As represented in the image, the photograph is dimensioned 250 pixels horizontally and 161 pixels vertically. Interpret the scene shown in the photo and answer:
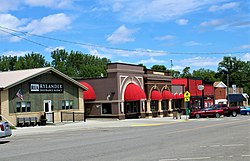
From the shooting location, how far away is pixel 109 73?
48031 mm

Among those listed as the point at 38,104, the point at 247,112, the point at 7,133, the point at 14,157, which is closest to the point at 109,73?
the point at 38,104

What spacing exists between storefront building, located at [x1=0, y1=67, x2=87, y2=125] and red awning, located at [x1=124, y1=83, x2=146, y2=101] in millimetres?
6020

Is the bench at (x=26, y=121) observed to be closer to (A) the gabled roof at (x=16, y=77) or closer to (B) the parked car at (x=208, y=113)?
(A) the gabled roof at (x=16, y=77)

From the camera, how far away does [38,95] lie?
38.9m

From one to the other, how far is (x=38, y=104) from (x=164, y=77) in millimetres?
24382

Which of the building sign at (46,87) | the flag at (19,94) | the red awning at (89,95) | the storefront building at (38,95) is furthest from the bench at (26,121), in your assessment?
the red awning at (89,95)

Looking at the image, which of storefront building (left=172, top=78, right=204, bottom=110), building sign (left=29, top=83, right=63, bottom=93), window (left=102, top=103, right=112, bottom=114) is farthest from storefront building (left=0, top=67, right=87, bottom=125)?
storefront building (left=172, top=78, right=204, bottom=110)

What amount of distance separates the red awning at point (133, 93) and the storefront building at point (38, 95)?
602 centimetres

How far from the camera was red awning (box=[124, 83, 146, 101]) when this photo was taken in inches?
1890

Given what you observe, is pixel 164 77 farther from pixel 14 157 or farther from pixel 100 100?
pixel 14 157

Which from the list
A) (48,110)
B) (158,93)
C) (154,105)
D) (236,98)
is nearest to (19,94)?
(48,110)

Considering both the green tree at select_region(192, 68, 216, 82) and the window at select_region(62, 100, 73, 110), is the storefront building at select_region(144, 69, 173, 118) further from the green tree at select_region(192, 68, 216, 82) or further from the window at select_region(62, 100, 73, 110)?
the green tree at select_region(192, 68, 216, 82)

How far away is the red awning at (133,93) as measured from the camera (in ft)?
157

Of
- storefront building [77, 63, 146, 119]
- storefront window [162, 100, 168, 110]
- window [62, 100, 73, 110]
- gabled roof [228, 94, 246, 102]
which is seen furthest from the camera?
gabled roof [228, 94, 246, 102]
